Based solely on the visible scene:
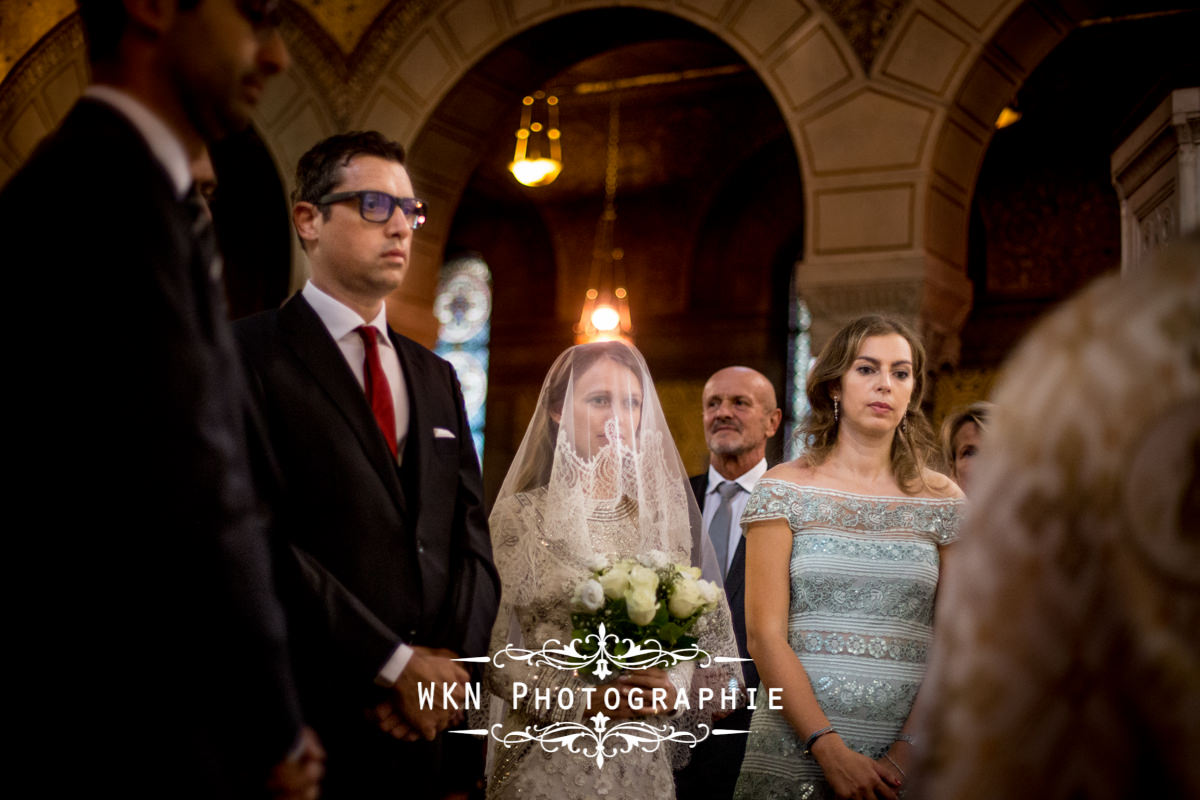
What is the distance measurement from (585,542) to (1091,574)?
213 centimetres

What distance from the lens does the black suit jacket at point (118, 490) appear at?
3.68ft

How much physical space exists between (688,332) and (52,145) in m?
10.4

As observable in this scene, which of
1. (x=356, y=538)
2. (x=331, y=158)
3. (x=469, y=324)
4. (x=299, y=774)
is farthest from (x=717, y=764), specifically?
(x=469, y=324)

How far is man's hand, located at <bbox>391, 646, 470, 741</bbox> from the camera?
6.79ft

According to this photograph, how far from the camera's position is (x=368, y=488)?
7.13ft

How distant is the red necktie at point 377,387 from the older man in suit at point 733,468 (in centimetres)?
191

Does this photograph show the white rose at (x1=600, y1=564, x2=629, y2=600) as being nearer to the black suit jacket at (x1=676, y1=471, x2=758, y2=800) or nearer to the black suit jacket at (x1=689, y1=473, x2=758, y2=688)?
the black suit jacket at (x1=676, y1=471, x2=758, y2=800)

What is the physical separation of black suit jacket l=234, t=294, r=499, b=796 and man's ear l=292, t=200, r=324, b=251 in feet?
0.55

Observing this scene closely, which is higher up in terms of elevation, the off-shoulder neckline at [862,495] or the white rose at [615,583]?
the off-shoulder neckline at [862,495]

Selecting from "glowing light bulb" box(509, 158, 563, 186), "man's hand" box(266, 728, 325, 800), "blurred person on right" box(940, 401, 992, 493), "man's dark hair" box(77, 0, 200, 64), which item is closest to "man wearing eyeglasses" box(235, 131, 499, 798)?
"man's hand" box(266, 728, 325, 800)

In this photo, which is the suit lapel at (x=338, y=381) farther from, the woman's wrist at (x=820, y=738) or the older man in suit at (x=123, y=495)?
the woman's wrist at (x=820, y=738)

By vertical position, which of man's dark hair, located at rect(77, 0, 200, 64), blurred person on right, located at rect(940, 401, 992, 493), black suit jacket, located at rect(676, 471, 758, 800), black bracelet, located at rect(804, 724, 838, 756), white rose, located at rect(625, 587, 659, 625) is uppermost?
man's dark hair, located at rect(77, 0, 200, 64)

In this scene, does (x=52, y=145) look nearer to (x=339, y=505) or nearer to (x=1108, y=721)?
(x=339, y=505)

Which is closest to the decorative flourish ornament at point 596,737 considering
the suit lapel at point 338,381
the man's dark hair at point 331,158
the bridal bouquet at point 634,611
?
the bridal bouquet at point 634,611
